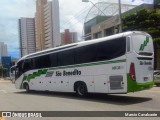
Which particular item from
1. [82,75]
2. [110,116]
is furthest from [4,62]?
[110,116]

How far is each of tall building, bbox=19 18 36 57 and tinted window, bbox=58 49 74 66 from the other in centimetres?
6059

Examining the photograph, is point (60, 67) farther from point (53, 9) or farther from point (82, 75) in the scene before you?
point (53, 9)

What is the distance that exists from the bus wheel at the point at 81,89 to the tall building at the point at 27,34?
6257 cm

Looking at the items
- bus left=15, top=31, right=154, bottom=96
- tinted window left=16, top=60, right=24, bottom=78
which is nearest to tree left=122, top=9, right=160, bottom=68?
tinted window left=16, top=60, right=24, bottom=78

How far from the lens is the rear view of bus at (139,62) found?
14.2m

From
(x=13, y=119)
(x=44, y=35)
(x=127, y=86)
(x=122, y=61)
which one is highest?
(x=44, y=35)

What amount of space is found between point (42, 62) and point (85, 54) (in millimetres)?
5611

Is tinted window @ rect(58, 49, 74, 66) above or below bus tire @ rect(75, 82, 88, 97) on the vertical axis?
above

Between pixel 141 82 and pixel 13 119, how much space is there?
22.0 ft

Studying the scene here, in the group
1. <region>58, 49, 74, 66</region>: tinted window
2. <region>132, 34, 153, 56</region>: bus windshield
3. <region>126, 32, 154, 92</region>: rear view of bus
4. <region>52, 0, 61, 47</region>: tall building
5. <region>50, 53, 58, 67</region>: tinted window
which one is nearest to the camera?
<region>126, 32, 154, 92</region>: rear view of bus

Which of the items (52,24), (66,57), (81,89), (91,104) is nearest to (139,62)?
(91,104)

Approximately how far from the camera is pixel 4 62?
101 metres

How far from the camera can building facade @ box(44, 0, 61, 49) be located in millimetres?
61594

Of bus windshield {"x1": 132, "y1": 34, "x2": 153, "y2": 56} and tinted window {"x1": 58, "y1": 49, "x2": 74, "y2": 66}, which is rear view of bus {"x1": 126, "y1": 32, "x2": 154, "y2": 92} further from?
tinted window {"x1": 58, "y1": 49, "x2": 74, "y2": 66}
